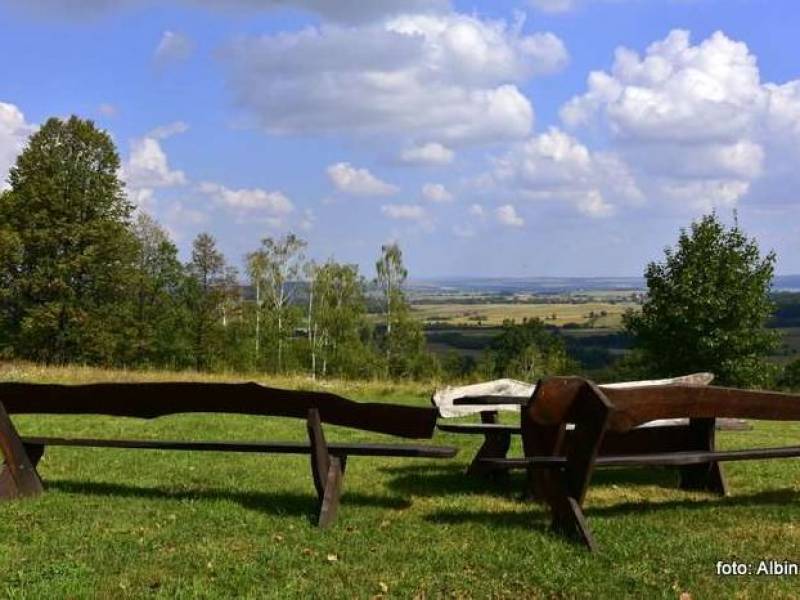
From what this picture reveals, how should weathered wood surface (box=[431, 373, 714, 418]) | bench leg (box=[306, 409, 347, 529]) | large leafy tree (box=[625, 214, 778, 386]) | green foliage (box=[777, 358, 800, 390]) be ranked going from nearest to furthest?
bench leg (box=[306, 409, 347, 529]) → weathered wood surface (box=[431, 373, 714, 418]) → large leafy tree (box=[625, 214, 778, 386]) → green foliage (box=[777, 358, 800, 390])

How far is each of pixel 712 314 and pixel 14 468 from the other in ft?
113

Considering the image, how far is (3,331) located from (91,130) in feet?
33.5

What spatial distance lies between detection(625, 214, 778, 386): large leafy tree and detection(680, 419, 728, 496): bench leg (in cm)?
3001

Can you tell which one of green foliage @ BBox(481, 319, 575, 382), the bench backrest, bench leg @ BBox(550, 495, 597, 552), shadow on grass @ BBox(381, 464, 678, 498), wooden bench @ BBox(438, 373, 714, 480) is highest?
the bench backrest

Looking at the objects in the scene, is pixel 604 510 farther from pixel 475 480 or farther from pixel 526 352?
pixel 526 352

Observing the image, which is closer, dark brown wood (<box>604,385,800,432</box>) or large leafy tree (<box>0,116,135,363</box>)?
dark brown wood (<box>604,385,800,432</box>)

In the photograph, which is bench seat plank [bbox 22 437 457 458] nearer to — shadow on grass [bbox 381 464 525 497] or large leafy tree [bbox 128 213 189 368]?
shadow on grass [bbox 381 464 525 497]

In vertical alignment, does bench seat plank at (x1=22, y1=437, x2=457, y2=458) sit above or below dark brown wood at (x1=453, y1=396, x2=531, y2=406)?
below

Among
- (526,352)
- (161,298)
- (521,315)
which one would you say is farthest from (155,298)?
(521,315)

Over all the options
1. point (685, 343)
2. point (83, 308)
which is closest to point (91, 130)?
point (83, 308)

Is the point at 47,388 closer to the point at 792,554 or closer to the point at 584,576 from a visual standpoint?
the point at 584,576

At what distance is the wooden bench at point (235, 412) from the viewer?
197 inches

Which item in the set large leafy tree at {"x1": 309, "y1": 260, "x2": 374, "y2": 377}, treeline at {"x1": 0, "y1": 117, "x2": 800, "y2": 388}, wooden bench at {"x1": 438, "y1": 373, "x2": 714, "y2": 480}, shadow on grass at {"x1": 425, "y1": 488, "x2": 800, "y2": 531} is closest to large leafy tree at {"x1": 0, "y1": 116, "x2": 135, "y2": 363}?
treeline at {"x1": 0, "y1": 117, "x2": 800, "y2": 388}

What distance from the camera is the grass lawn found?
3.81m
